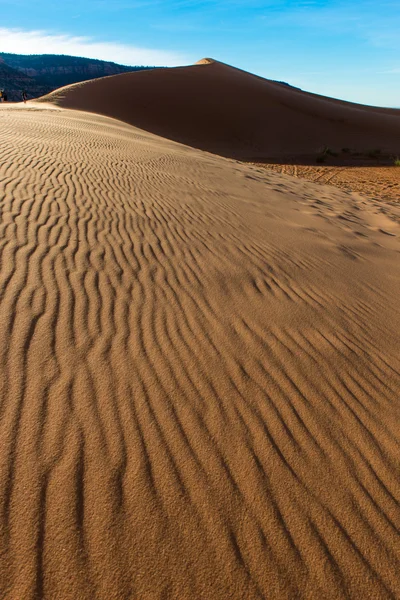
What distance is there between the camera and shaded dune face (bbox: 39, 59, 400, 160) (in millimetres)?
26234

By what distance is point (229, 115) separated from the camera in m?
29.9

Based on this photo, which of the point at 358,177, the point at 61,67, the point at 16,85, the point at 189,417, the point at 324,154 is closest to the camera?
the point at 189,417


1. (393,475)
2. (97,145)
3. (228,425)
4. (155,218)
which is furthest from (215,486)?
(97,145)

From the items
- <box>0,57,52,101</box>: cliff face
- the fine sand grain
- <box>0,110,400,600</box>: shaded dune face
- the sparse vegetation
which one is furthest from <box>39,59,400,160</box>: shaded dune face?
<box>0,57,52,101</box>: cliff face

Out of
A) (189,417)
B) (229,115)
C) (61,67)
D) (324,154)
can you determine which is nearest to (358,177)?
(324,154)

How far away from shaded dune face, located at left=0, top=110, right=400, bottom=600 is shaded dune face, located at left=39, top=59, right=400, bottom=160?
19.8m

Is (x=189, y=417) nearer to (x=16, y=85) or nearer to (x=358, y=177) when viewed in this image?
(x=358, y=177)

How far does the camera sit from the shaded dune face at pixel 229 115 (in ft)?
86.1

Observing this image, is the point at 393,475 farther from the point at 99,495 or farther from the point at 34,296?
the point at 34,296

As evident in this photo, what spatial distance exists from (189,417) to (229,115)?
3062 centimetres

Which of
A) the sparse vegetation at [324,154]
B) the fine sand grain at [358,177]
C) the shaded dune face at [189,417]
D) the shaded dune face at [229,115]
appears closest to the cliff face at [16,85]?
the shaded dune face at [229,115]

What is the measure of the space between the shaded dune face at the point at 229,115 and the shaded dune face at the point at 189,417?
1983 cm

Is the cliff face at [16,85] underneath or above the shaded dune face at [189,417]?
above

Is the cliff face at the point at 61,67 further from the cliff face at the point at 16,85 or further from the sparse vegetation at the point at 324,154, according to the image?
the sparse vegetation at the point at 324,154
